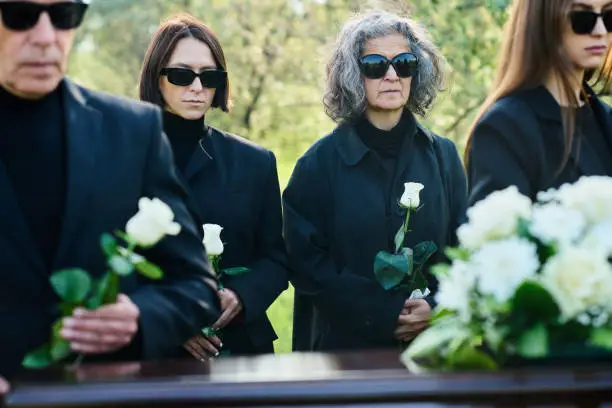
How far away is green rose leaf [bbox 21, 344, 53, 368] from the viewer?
3.21 meters

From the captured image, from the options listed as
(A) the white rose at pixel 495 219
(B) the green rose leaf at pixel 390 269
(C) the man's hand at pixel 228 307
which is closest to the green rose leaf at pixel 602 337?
(A) the white rose at pixel 495 219

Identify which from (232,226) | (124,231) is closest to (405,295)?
(232,226)

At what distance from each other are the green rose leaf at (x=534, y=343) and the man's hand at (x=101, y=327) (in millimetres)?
1003

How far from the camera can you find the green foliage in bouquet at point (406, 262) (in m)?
5.22

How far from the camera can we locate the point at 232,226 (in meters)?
5.47

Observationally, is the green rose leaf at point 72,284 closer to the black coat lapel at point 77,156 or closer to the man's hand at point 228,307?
the black coat lapel at point 77,156

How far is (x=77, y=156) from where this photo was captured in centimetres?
346

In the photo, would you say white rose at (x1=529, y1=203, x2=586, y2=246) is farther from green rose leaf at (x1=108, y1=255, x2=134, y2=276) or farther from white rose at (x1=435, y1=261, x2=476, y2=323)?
green rose leaf at (x1=108, y1=255, x2=134, y2=276)

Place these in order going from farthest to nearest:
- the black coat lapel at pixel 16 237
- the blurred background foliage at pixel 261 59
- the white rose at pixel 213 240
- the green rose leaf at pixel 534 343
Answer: the blurred background foliage at pixel 261 59 < the white rose at pixel 213 240 < the black coat lapel at pixel 16 237 < the green rose leaf at pixel 534 343

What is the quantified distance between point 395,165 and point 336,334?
816mm

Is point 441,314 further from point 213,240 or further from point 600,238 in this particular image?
point 213,240

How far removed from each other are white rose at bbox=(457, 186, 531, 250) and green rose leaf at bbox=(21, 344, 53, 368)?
1117mm

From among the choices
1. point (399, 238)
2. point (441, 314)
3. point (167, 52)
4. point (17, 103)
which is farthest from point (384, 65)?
point (441, 314)

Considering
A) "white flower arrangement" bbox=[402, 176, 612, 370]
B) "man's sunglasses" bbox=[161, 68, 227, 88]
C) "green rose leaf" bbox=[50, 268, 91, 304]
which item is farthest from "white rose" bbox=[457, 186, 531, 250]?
"man's sunglasses" bbox=[161, 68, 227, 88]
